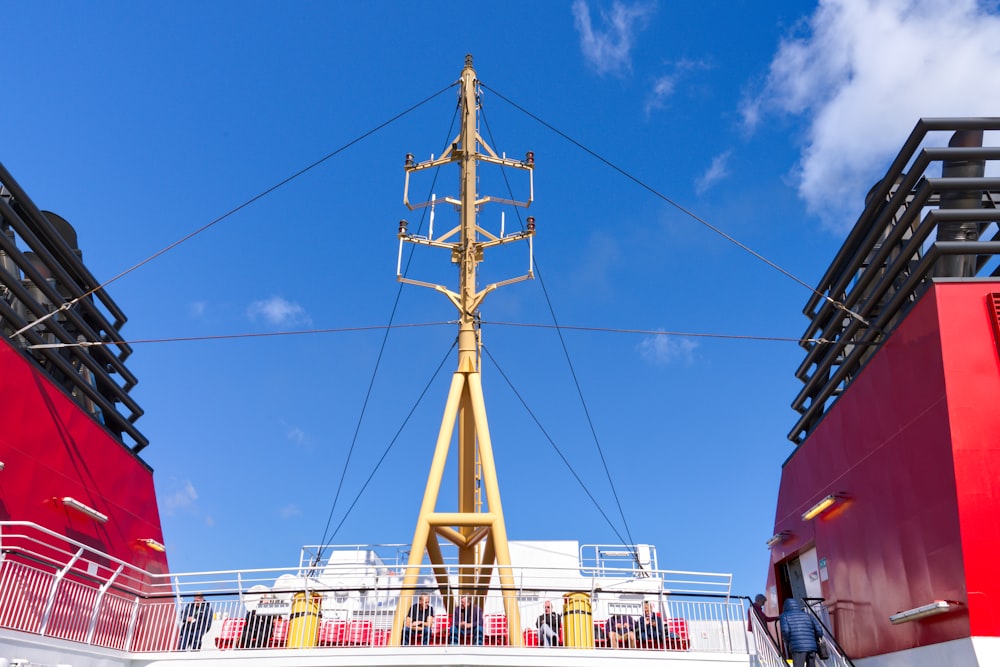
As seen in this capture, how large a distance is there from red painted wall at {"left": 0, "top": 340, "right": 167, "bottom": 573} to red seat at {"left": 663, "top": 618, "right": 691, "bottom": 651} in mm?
11649

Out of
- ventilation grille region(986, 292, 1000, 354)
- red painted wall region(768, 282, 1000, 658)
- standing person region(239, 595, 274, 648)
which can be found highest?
ventilation grille region(986, 292, 1000, 354)

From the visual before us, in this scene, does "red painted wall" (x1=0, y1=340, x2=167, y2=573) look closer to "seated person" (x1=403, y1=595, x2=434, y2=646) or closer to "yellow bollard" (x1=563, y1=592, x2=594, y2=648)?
"seated person" (x1=403, y1=595, x2=434, y2=646)

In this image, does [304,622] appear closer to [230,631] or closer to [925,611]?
[230,631]

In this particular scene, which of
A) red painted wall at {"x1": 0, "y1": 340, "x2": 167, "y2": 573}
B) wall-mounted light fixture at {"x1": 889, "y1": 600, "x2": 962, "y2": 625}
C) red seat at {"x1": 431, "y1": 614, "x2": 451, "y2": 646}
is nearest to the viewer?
wall-mounted light fixture at {"x1": 889, "y1": 600, "x2": 962, "y2": 625}

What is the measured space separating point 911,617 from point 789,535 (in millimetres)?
7890

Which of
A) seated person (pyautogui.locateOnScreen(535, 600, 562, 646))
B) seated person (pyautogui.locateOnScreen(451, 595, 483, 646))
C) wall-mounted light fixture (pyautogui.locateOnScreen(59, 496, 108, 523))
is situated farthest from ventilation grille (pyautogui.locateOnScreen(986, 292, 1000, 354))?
wall-mounted light fixture (pyautogui.locateOnScreen(59, 496, 108, 523))

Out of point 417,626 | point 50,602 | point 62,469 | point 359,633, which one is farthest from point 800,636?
point 62,469

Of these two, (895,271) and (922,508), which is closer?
(922,508)

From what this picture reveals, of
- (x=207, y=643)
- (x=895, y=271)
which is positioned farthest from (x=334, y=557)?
(x=895, y=271)

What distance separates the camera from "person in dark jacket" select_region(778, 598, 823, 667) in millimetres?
12484

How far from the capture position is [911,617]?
11.5 meters

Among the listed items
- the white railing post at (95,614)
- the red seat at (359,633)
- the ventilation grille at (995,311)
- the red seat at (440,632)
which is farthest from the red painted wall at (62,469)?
the ventilation grille at (995,311)

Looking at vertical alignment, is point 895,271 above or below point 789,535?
above

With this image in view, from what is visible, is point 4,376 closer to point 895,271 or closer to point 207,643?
point 207,643
